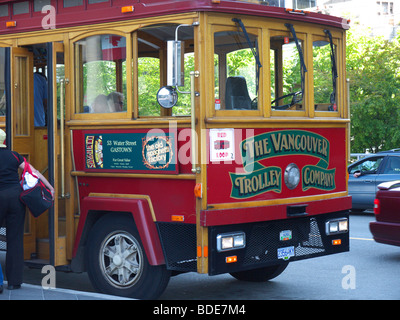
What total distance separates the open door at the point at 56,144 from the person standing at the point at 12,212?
21 centimetres

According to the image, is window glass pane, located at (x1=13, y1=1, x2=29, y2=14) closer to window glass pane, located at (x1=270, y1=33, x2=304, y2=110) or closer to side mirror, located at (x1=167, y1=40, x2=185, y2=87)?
side mirror, located at (x1=167, y1=40, x2=185, y2=87)

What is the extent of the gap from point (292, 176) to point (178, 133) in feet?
4.48

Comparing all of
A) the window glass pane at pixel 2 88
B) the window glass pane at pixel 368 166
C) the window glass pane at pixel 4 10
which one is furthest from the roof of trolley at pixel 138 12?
the window glass pane at pixel 368 166

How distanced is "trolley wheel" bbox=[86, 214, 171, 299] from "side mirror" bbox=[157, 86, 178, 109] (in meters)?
1.22

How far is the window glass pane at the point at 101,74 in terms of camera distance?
298 inches

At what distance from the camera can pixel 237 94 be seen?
7.41 m

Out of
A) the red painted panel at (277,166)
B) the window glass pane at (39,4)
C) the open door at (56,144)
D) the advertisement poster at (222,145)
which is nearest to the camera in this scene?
the advertisement poster at (222,145)

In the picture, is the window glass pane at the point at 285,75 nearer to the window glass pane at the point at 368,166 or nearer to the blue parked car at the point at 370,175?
the blue parked car at the point at 370,175

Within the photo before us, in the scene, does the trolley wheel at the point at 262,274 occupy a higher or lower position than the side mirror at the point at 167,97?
lower

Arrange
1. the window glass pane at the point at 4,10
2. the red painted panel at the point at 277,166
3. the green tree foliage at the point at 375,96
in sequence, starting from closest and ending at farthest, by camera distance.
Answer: the red painted panel at the point at 277,166, the window glass pane at the point at 4,10, the green tree foliage at the point at 375,96

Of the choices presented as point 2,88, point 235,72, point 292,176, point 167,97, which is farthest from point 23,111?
point 292,176

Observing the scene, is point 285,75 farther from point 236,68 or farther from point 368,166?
point 368,166
